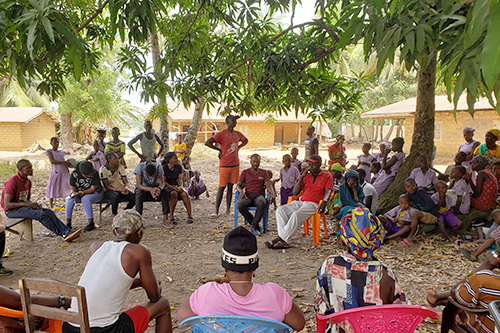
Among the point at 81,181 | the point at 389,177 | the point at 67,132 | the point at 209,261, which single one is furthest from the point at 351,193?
the point at 67,132

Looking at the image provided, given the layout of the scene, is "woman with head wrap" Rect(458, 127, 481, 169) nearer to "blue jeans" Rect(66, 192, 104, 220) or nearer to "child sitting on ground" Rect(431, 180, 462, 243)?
"child sitting on ground" Rect(431, 180, 462, 243)

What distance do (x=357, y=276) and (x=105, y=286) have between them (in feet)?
5.13

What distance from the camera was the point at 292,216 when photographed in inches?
211

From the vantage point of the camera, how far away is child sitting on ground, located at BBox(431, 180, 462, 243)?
545cm

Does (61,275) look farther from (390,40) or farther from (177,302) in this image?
(390,40)

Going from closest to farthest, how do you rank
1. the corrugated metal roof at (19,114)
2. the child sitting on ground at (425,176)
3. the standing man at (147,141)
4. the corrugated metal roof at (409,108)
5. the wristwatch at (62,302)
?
1. the wristwatch at (62,302)
2. the child sitting on ground at (425,176)
3. the standing man at (147,141)
4. the corrugated metal roof at (409,108)
5. the corrugated metal roof at (19,114)

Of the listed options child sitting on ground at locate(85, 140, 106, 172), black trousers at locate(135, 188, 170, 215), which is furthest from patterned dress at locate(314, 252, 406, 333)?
child sitting on ground at locate(85, 140, 106, 172)

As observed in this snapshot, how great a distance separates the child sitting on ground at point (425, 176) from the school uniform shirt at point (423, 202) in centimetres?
71

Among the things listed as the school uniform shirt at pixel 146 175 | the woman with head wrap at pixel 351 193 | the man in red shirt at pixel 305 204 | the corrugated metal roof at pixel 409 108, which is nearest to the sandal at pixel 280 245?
the man in red shirt at pixel 305 204

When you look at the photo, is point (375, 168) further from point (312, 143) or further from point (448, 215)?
point (448, 215)

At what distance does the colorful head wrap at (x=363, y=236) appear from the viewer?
223 cm

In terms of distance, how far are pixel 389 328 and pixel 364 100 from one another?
31435 millimetres

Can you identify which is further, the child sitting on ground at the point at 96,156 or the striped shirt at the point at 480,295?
the child sitting on ground at the point at 96,156

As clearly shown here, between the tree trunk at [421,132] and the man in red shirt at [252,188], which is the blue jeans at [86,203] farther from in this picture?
the tree trunk at [421,132]
